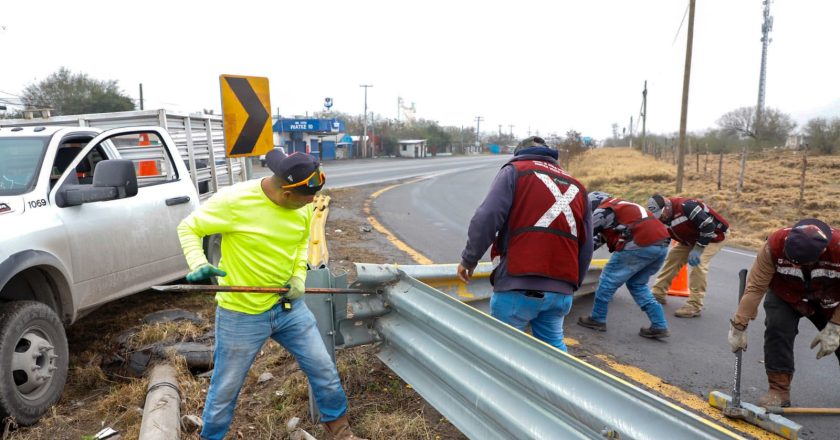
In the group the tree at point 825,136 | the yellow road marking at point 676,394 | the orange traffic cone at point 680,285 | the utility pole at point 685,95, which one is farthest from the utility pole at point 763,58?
the yellow road marking at point 676,394

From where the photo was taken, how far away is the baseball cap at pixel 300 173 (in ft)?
9.64

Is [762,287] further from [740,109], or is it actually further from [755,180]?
[740,109]

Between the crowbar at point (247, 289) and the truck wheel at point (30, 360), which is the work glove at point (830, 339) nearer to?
the crowbar at point (247, 289)

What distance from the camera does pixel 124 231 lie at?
15.9 feet

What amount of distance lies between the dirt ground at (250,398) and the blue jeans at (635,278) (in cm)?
243

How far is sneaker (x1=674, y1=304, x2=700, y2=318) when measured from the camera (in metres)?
5.99

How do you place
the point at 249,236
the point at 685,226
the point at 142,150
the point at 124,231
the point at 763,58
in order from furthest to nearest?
the point at 763,58 < the point at 142,150 < the point at 685,226 < the point at 124,231 < the point at 249,236

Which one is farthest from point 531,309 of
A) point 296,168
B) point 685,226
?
point 685,226

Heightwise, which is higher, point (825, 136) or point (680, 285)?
point (825, 136)

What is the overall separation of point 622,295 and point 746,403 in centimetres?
290

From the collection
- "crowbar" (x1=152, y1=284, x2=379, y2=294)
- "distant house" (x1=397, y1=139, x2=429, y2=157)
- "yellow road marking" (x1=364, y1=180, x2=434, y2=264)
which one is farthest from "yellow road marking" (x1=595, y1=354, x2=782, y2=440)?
"distant house" (x1=397, y1=139, x2=429, y2=157)

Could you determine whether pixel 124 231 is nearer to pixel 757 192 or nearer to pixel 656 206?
pixel 656 206

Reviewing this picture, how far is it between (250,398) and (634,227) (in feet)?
12.0

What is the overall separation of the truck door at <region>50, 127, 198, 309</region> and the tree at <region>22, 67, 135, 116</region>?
4425 cm
